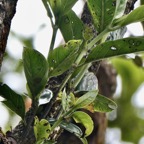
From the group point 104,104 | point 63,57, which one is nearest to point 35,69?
point 63,57

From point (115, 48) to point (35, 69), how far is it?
122 mm

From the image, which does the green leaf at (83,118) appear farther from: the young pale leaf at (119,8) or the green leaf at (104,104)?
the young pale leaf at (119,8)

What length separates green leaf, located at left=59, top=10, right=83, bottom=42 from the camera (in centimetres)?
70

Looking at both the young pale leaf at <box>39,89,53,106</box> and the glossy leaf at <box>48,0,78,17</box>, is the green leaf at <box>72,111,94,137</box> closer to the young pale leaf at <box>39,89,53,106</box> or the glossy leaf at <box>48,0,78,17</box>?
the young pale leaf at <box>39,89,53,106</box>

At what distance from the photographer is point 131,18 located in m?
0.65

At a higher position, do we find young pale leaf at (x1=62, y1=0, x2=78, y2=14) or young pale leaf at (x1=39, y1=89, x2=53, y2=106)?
young pale leaf at (x1=62, y1=0, x2=78, y2=14)

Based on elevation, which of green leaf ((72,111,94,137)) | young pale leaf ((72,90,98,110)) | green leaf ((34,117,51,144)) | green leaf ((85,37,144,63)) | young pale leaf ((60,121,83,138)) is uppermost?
green leaf ((85,37,144,63))

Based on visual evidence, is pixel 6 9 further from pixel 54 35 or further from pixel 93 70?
pixel 93 70

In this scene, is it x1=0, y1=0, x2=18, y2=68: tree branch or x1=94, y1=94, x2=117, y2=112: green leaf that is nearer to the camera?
x1=0, y1=0, x2=18, y2=68: tree branch

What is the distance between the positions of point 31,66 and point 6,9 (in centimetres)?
9

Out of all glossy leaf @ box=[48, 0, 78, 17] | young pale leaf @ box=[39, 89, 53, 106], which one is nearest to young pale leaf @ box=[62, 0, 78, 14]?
glossy leaf @ box=[48, 0, 78, 17]

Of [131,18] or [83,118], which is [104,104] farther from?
[131,18]

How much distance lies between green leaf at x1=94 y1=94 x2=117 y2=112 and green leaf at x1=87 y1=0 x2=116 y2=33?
114mm

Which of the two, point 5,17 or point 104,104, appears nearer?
point 5,17
